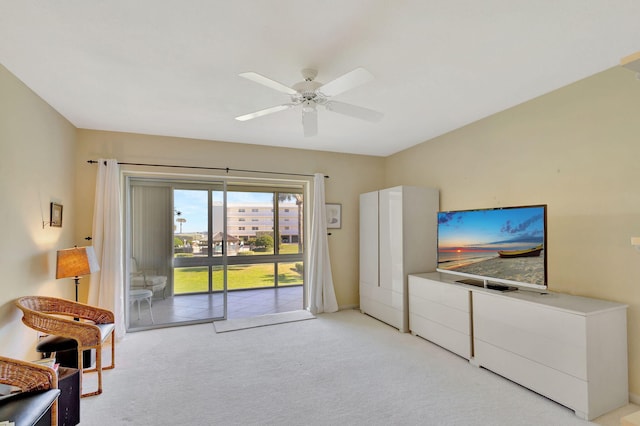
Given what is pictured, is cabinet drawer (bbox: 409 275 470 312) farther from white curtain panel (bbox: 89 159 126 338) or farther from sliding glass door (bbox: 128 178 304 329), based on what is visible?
white curtain panel (bbox: 89 159 126 338)

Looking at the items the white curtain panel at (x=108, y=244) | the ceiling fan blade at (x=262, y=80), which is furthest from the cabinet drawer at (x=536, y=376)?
the white curtain panel at (x=108, y=244)

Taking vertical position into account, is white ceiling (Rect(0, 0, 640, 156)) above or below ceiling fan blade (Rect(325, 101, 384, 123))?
above

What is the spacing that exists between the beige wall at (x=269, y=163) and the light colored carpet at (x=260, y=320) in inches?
29.0

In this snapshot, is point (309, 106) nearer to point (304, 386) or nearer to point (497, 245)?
point (497, 245)

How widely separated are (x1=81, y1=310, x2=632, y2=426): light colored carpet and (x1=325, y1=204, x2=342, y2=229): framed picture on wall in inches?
71.7

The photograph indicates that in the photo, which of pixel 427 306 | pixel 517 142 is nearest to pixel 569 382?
pixel 427 306

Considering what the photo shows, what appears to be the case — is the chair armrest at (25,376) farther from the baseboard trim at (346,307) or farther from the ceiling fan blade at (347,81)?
the baseboard trim at (346,307)

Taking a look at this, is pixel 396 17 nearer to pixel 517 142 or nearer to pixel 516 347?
pixel 517 142

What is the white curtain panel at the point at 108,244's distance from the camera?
380 cm

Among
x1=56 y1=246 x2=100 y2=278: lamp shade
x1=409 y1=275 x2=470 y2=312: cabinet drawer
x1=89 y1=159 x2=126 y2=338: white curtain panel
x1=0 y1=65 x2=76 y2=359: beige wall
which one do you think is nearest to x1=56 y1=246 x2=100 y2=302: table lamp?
x1=56 y1=246 x2=100 y2=278: lamp shade

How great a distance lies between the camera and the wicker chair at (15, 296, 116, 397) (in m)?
2.48

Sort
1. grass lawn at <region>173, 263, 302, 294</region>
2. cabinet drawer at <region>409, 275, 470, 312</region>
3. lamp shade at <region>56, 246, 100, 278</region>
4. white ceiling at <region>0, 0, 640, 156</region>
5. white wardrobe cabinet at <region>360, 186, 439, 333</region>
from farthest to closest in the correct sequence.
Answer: grass lawn at <region>173, 263, 302, 294</region> → white wardrobe cabinet at <region>360, 186, 439, 333</region> → cabinet drawer at <region>409, 275, 470, 312</region> → lamp shade at <region>56, 246, 100, 278</region> → white ceiling at <region>0, 0, 640, 156</region>

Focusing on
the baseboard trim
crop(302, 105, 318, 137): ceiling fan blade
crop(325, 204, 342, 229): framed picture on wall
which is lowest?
the baseboard trim

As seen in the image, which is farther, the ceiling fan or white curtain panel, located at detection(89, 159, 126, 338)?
white curtain panel, located at detection(89, 159, 126, 338)
